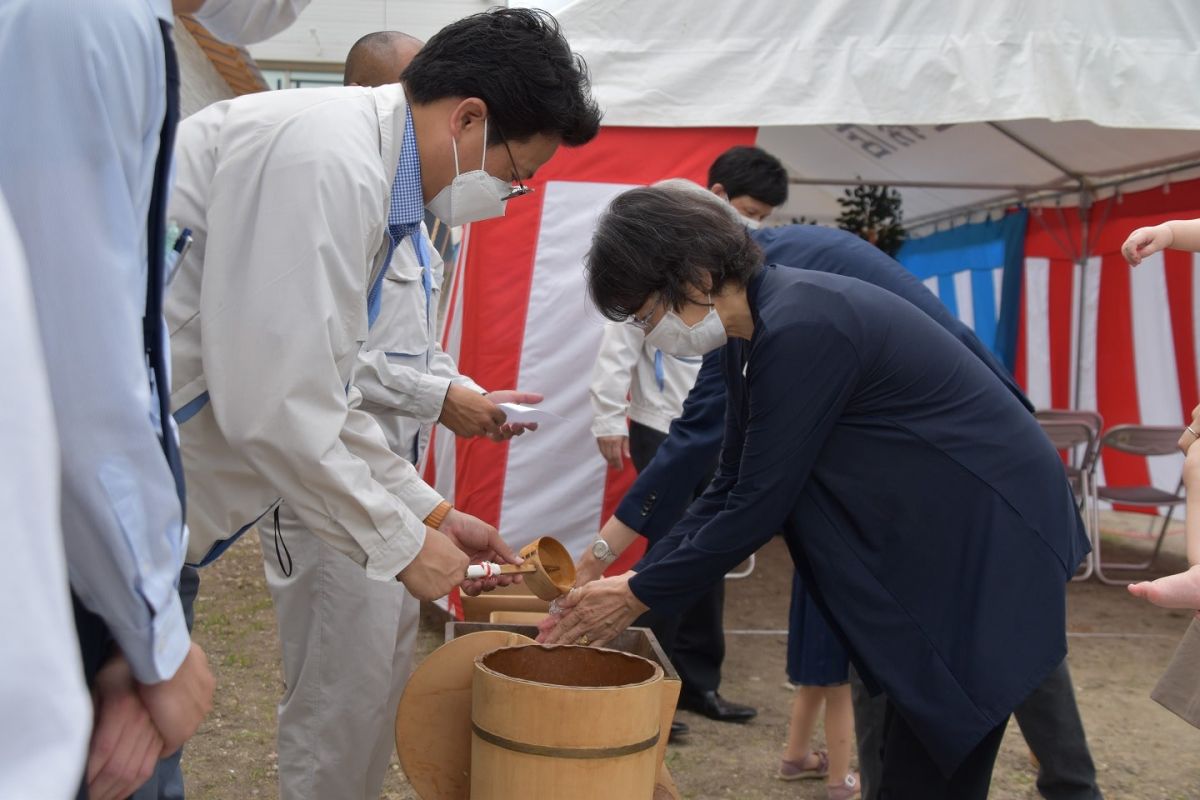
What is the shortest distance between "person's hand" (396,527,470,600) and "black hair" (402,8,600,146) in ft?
2.34

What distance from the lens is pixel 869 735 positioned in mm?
2545

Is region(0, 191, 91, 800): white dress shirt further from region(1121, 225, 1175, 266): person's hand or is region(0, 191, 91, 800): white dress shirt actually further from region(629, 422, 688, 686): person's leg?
region(629, 422, 688, 686): person's leg

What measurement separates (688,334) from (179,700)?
1.33m

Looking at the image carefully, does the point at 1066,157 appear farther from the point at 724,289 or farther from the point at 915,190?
the point at 724,289

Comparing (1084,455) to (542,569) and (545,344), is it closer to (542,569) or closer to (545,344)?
(545,344)

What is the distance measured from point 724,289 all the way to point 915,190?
7.29m

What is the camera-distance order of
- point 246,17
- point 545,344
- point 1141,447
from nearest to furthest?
point 246,17
point 545,344
point 1141,447

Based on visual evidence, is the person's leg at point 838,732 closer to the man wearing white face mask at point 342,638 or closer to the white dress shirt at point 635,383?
the white dress shirt at point 635,383

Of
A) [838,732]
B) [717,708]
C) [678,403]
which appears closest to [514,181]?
[838,732]

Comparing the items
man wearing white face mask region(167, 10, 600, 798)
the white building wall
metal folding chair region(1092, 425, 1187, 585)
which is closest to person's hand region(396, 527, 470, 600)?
man wearing white face mask region(167, 10, 600, 798)

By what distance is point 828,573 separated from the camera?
196 centimetres

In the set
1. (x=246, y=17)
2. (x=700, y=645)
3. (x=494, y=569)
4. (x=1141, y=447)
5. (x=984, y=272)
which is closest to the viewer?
(x=246, y=17)

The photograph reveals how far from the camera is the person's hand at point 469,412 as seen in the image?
2773 millimetres

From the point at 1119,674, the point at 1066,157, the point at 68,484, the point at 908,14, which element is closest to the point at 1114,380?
the point at 1066,157
